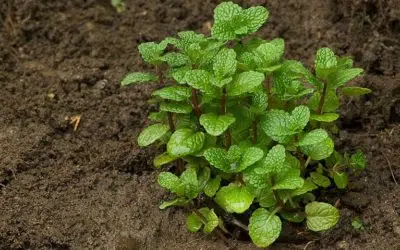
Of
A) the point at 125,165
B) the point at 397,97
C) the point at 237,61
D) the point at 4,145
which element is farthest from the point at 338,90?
the point at 4,145

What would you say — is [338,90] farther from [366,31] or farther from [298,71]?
[366,31]

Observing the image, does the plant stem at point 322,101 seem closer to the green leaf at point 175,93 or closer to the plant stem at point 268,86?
the plant stem at point 268,86

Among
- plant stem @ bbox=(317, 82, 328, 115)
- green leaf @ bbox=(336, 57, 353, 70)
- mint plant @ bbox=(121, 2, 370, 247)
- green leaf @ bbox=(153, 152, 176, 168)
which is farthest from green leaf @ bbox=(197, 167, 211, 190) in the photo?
green leaf @ bbox=(336, 57, 353, 70)

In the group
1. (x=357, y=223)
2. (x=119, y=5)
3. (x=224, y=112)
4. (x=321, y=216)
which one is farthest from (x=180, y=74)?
(x=119, y=5)

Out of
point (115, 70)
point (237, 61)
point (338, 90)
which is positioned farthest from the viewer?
point (115, 70)

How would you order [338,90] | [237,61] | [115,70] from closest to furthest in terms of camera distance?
[237,61] → [338,90] → [115,70]

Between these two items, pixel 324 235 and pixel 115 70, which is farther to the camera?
pixel 115 70
